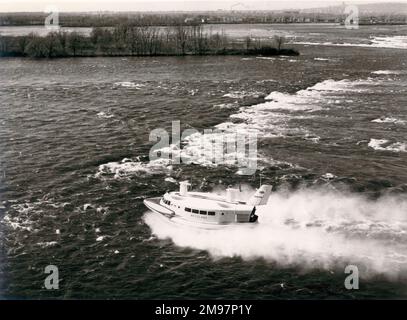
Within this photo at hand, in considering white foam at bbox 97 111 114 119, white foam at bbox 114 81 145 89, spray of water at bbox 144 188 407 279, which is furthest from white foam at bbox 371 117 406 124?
white foam at bbox 114 81 145 89

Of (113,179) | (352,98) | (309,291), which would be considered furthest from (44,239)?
(352,98)

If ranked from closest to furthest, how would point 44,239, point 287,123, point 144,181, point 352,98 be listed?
point 44,239 → point 144,181 → point 287,123 → point 352,98

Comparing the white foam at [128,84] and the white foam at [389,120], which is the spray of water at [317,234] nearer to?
the white foam at [389,120]

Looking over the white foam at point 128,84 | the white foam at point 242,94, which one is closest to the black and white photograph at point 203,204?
the white foam at point 242,94

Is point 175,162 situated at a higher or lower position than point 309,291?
higher
